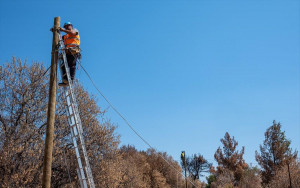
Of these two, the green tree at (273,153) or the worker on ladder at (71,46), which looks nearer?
the worker on ladder at (71,46)

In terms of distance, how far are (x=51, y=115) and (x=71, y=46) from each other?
246cm

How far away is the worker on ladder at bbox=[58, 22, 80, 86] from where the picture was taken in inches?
367

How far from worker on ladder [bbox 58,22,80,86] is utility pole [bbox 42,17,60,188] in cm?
36

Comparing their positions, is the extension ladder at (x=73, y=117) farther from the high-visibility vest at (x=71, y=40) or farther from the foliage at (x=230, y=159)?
the foliage at (x=230, y=159)

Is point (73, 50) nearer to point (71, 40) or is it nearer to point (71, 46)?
point (71, 46)

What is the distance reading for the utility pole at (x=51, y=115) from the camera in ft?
26.1

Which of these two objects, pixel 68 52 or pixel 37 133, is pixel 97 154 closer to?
pixel 37 133

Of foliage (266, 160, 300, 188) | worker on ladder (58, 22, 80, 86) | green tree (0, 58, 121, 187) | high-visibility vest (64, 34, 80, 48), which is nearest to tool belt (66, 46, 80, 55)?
worker on ladder (58, 22, 80, 86)

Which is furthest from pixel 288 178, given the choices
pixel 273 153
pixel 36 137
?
pixel 36 137

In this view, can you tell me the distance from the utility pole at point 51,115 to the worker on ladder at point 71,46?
360 millimetres

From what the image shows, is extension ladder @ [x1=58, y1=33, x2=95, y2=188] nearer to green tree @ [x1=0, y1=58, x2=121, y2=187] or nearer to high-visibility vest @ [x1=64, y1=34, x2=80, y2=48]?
high-visibility vest @ [x1=64, y1=34, x2=80, y2=48]

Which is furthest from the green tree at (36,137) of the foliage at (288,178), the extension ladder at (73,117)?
the foliage at (288,178)

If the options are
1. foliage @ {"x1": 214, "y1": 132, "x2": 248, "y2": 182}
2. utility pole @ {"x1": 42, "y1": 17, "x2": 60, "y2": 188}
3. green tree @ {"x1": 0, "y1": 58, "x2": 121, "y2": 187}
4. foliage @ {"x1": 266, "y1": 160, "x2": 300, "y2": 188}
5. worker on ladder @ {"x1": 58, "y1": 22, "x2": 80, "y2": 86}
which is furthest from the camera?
foliage @ {"x1": 214, "y1": 132, "x2": 248, "y2": 182}

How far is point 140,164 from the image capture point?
51750 millimetres
